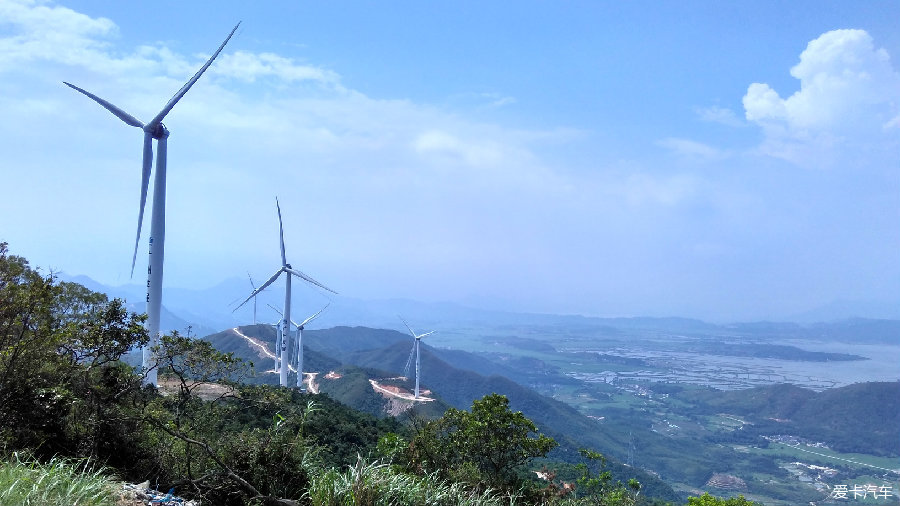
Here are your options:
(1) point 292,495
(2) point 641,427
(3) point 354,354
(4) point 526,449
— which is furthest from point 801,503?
(3) point 354,354

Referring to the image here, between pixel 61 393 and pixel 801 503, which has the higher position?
pixel 61 393

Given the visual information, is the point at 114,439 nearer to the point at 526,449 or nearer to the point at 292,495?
the point at 292,495

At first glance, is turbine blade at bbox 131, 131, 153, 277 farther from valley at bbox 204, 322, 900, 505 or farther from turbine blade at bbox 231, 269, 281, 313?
valley at bbox 204, 322, 900, 505

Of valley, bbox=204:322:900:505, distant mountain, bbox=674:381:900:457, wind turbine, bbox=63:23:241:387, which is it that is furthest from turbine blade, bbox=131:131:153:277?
distant mountain, bbox=674:381:900:457

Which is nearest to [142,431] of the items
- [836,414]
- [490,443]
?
[490,443]

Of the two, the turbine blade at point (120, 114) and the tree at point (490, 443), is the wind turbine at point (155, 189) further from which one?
the tree at point (490, 443)

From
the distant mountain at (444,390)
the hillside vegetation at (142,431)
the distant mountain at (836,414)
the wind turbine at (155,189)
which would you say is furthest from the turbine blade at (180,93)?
the distant mountain at (836,414)

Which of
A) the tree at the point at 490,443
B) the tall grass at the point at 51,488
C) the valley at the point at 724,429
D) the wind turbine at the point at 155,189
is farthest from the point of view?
the valley at the point at 724,429

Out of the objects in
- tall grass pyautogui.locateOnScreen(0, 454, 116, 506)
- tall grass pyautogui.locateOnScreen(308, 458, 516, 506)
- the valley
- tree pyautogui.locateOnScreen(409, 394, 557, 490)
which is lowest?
the valley
